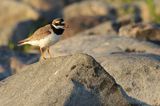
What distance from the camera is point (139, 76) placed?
12.7 meters

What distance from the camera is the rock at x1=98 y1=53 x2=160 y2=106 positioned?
40.8 ft

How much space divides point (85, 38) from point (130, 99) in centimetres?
650

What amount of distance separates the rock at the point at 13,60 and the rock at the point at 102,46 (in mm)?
1128

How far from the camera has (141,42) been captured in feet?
57.7

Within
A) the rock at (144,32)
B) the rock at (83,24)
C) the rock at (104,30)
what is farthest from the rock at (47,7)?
the rock at (144,32)

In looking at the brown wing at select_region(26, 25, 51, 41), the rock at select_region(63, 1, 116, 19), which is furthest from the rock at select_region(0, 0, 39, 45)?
the brown wing at select_region(26, 25, 51, 41)

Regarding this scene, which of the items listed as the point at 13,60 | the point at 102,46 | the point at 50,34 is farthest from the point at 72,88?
the point at 13,60

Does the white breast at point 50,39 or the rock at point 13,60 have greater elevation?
the white breast at point 50,39

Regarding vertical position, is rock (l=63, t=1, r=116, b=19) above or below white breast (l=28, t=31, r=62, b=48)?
below

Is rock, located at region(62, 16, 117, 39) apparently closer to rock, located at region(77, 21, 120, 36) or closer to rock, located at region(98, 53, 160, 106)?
rock, located at region(77, 21, 120, 36)

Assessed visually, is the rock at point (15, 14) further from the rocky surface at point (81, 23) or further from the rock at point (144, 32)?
the rock at point (144, 32)

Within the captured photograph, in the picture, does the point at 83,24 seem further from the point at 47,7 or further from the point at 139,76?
the point at 139,76

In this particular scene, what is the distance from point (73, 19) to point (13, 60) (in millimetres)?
8143

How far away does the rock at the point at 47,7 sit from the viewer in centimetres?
3241
